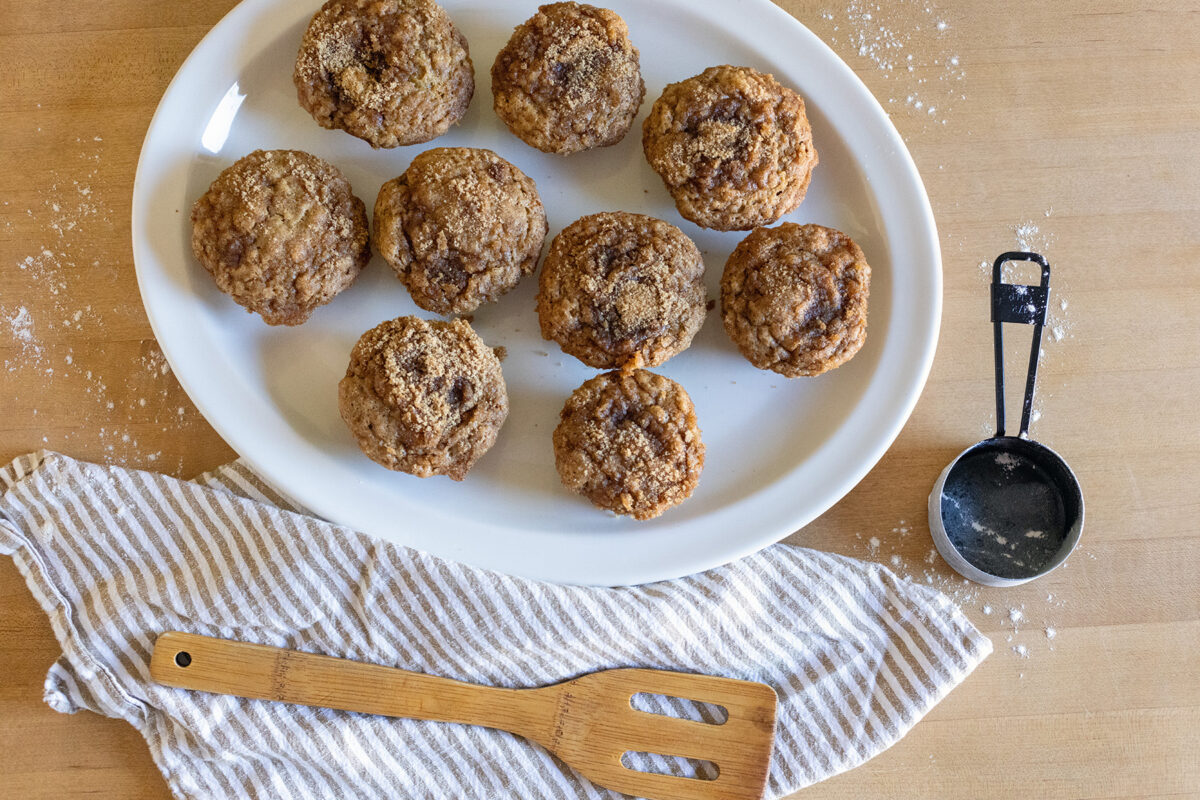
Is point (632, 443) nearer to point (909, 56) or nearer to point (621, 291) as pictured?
point (621, 291)

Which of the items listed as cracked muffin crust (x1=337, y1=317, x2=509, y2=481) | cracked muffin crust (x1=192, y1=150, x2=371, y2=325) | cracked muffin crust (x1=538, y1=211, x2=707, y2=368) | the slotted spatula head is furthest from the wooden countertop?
cracked muffin crust (x1=538, y1=211, x2=707, y2=368)

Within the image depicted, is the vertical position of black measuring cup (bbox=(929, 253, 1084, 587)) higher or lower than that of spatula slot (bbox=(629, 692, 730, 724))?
higher

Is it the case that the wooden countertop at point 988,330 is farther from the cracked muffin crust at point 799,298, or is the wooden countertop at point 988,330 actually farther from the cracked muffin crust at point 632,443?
the cracked muffin crust at point 632,443

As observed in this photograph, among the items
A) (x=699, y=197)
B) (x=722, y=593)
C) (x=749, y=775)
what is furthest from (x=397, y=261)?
(x=749, y=775)

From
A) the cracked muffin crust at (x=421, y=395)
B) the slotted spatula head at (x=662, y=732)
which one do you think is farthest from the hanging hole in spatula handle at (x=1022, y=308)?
the cracked muffin crust at (x=421, y=395)

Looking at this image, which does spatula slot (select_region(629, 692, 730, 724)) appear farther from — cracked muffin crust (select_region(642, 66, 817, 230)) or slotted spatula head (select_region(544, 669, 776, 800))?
cracked muffin crust (select_region(642, 66, 817, 230))

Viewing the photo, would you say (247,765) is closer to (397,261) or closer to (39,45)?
(397,261)
